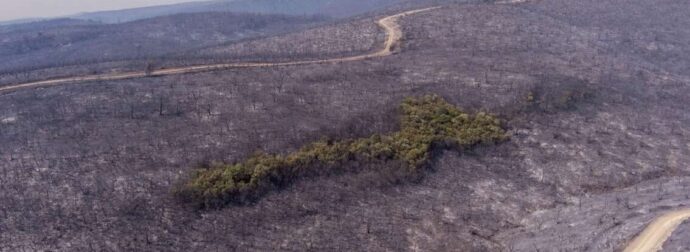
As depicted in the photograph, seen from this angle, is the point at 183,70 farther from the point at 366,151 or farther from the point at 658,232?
the point at 658,232

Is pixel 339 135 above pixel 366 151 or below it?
above

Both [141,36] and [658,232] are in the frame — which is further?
[141,36]

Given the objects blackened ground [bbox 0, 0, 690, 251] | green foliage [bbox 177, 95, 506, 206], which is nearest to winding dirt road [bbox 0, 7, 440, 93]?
blackened ground [bbox 0, 0, 690, 251]

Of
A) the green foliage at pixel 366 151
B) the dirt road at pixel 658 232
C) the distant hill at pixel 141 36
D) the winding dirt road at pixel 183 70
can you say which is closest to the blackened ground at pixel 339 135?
the dirt road at pixel 658 232

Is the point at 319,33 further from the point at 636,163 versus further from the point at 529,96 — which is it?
the point at 636,163

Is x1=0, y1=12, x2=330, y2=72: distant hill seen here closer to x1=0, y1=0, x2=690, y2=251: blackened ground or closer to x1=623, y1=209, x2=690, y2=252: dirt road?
x1=0, y1=0, x2=690, y2=251: blackened ground

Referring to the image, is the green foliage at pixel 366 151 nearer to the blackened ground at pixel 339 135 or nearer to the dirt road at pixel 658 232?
the blackened ground at pixel 339 135

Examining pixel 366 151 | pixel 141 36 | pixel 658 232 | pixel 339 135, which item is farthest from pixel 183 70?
pixel 141 36
